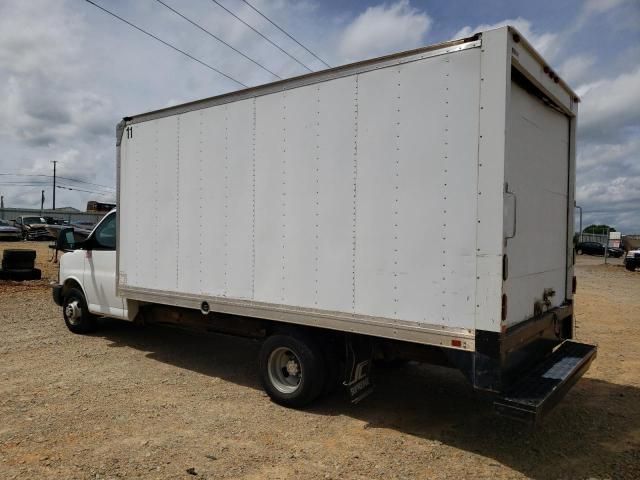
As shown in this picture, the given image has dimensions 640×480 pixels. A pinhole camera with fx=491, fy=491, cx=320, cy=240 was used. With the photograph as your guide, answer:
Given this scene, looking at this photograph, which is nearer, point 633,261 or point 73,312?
point 73,312

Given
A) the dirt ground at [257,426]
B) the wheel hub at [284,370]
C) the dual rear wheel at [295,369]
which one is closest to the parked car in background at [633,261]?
the dirt ground at [257,426]

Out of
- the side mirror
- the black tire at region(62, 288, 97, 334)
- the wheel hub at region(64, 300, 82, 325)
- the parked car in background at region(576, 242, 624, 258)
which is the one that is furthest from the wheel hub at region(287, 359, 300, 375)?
the parked car in background at region(576, 242, 624, 258)

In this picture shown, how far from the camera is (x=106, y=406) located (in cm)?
489

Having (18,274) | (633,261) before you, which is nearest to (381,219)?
(18,274)

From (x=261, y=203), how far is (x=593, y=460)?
3639 mm

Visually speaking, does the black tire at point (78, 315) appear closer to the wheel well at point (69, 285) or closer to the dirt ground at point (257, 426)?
the wheel well at point (69, 285)

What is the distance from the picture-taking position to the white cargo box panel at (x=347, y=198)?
12.0 ft

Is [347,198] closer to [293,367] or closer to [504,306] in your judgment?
[504,306]

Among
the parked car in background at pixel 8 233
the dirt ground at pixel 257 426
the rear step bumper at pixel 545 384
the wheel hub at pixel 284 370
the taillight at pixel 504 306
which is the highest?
the parked car in background at pixel 8 233

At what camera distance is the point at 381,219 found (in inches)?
163

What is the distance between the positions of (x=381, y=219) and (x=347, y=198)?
1.30 ft

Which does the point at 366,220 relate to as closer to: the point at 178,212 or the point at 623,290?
the point at 178,212

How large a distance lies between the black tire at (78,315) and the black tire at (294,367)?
13.3 feet

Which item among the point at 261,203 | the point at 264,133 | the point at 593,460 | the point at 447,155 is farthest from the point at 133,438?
the point at 593,460
